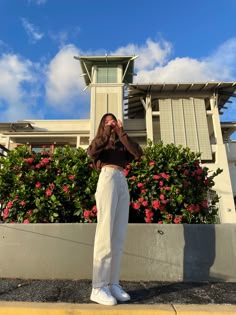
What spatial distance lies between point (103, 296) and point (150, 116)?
48.4 ft

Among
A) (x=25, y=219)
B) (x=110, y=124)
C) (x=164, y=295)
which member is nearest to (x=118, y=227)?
(x=164, y=295)

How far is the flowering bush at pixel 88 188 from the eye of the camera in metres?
3.45

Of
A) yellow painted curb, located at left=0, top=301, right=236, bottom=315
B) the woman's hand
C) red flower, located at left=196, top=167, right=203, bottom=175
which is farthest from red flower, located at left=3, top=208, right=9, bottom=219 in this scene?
red flower, located at left=196, top=167, right=203, bottom=175

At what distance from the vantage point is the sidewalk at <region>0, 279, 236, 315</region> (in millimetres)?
2096

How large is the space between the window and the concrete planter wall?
→ 15.0m

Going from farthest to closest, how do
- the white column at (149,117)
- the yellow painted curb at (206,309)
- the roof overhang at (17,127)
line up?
the roof overhang at (17,127)
the white column at (149,117)
the yellow painted curb at (206,309)

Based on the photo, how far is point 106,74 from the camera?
56.4 ft

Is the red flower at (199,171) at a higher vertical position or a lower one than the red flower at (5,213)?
higher

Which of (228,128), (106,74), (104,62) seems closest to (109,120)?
(106,74)

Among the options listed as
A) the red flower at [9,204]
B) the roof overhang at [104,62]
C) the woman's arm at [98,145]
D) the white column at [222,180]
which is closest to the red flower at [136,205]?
the woman's arm at [98,145]

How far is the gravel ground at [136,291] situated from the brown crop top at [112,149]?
1212 mm

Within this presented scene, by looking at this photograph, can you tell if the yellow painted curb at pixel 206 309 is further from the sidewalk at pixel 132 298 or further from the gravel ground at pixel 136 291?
the gravel ground at pixel 136 291

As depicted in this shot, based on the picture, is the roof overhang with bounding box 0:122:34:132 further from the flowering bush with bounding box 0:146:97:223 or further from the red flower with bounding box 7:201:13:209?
the red flower with bounding box 7:201:13:209

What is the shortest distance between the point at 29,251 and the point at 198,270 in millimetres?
1936
